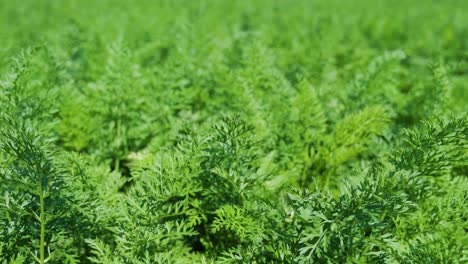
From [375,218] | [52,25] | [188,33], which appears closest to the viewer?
[375,218]

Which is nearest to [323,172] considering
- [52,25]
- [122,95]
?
[122,95]

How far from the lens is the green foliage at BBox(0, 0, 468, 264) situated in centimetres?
154

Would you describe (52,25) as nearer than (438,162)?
No

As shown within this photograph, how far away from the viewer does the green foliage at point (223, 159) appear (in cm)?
154

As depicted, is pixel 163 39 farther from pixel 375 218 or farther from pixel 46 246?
pixel 375 218

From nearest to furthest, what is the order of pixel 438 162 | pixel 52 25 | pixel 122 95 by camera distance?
pixel 438 162, pixel 122 95, pixel 52 25

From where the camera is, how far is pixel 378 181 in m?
1.51

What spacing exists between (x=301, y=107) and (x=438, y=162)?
885 millimetres

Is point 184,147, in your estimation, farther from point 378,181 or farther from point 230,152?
point 378,181

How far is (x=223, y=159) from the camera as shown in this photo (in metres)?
1.75

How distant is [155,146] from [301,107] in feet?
2.31

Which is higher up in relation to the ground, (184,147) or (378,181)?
(184,147)

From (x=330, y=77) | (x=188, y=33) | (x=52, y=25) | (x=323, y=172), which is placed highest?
(x=52, y=25)

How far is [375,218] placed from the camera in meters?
1.45
